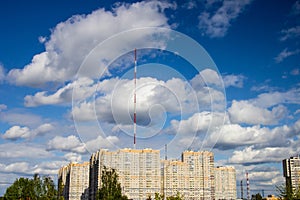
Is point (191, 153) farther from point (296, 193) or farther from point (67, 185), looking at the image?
point (296, 193)

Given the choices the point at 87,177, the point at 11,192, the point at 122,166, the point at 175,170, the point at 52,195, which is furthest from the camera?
the point at 87,177

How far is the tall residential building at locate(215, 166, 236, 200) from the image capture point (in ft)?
470

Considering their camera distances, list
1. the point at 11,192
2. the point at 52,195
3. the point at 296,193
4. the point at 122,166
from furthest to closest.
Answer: the point at 122,166 → the point at 11,192 → the point at 52,195 → the point at 296,193

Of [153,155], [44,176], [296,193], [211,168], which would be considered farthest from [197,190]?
[296,193]

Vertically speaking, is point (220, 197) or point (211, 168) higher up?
point (211, 168)

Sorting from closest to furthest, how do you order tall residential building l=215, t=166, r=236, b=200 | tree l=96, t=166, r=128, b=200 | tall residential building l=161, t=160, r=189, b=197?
1. tree l=96, t=166, r=128, b=200
2. tall residential building l=161, t=160, r=189, b=197
3. tall residential building l=215, t=166, r=236, b=200

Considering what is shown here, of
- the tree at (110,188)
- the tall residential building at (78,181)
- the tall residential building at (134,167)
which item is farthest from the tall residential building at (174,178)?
the tree at (110,188)

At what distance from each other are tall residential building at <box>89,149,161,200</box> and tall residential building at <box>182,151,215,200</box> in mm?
12832

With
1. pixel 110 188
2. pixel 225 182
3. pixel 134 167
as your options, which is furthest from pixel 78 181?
pixel 110 188

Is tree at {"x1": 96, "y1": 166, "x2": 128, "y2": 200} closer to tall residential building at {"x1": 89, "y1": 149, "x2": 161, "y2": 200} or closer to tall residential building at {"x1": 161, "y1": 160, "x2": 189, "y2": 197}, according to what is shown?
tall residential building at {"x1": 89, "y1": 149, "x2": 161, "y2": 200}

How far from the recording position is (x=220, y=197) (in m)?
141

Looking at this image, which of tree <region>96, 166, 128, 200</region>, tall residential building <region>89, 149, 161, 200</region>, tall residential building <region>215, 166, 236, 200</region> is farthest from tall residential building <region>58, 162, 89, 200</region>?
tree <region>96, 166, 128, 200</region>

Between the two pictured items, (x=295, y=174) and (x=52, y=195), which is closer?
(x=52, y=195)

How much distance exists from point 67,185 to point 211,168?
56.1 meters
